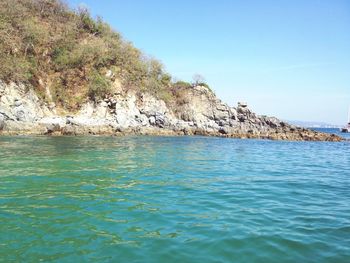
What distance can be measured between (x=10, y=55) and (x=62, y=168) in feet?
118

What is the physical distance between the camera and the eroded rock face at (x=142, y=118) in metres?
40.2

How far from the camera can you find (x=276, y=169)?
1930cm

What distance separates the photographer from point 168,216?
900cm

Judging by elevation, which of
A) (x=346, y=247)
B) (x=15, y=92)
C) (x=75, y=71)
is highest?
(x=75, y=71)

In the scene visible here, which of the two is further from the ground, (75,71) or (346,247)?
(75,71)

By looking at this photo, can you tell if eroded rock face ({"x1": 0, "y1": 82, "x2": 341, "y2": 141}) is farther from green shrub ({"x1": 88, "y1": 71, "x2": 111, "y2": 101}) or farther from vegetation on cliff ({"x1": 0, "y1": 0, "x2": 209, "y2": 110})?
vegetation on cliff ({"x1": 0, "y1": 0, "x2": 209, "y2": 110})

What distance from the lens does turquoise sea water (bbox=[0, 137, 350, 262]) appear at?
6629mm

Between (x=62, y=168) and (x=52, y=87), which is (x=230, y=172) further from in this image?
(x=52, y=87)

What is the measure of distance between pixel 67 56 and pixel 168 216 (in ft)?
161

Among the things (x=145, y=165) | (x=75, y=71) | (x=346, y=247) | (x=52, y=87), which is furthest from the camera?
(x=75, y=71)

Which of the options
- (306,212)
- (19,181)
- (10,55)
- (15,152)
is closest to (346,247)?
(306,212)

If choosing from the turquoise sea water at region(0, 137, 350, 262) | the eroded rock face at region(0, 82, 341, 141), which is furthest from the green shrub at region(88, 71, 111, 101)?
the turquoise sea water at region(0, 137, 350, 262)

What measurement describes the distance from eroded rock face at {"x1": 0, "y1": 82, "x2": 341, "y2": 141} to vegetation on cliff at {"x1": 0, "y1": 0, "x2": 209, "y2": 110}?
2179 millimetres

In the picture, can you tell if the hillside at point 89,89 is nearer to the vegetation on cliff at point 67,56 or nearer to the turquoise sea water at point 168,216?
the vegetation on cliff at point 67,56
